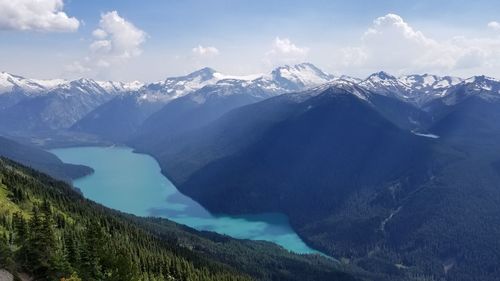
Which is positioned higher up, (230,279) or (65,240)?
(65,240)

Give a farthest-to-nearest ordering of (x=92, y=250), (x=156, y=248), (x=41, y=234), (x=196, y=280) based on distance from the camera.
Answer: (x=156, y=248) < (x=196, y=280) < (x=92, y=250) < (x=41, y=234)

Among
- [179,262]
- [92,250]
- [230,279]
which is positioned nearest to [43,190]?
[179,262]

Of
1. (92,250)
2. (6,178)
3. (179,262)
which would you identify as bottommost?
(179,262)

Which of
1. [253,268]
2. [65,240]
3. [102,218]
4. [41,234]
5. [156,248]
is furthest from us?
[253,268]

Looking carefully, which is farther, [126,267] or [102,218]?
[102,218]

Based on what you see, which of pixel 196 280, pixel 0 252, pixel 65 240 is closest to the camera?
pixel 0 252

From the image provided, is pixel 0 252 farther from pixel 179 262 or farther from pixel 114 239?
pixel 179 262

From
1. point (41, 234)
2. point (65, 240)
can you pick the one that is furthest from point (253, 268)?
point (41, 234)

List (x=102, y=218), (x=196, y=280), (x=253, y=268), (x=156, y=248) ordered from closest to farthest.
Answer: (x=196, y=280)
(x=156, y=248)
(x=102, y=218)
(x=253, y=268)

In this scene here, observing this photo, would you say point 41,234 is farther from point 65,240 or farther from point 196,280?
point 196,280
